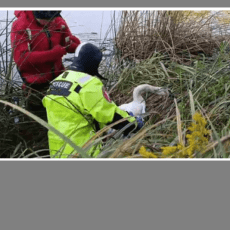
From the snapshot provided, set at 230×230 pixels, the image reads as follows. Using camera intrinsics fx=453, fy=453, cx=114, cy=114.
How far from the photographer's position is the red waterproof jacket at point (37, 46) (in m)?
3.23

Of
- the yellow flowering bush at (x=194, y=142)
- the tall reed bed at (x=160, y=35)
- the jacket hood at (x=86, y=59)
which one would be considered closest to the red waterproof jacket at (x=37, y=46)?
the jacket hood at (x=86, y=59)

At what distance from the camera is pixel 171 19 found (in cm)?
452

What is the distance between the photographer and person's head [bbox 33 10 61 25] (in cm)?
315

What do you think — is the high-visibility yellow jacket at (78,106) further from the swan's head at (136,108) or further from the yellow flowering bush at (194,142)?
the yellow flowering bush at (194,142)

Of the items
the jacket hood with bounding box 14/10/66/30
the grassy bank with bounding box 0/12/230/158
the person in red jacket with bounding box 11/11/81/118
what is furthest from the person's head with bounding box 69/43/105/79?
the jacket hood with bounding box 14/10/66/30

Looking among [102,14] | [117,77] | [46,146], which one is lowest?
[46,146]

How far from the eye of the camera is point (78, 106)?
9.16 feet

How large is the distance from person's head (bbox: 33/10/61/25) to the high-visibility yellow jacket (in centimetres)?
55

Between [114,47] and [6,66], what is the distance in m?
1.45

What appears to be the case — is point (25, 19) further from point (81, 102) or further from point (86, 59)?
point (81, 102)

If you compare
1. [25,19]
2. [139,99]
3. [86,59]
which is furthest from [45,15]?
[139,99]

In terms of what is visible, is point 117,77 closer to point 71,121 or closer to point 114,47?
point 114,47

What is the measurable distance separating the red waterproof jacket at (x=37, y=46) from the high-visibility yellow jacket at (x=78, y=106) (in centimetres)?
37

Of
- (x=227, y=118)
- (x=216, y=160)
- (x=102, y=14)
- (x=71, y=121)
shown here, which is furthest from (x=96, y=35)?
(x=216, y=160)
